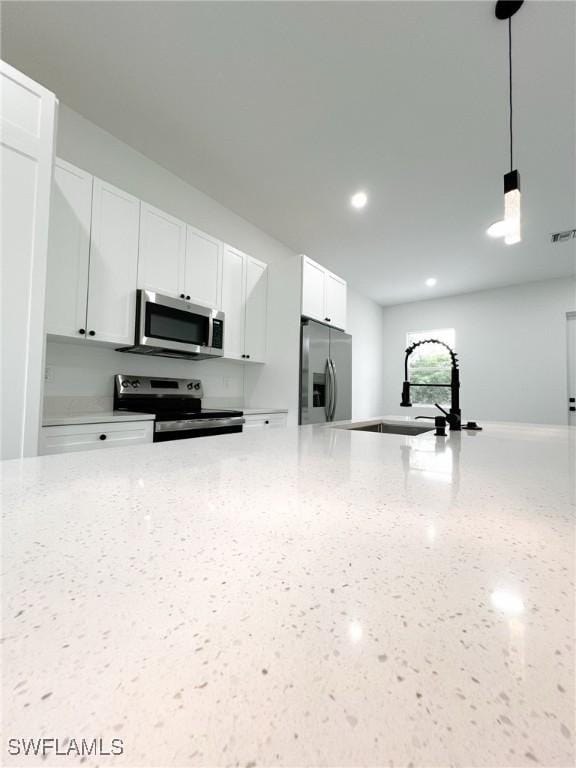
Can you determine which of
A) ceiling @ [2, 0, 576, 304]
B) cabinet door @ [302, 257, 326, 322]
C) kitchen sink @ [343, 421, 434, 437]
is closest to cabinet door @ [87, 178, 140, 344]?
ceiling @ [2, 0, 576, 304]

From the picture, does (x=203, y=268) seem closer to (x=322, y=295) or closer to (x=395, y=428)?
(x=322, y=295)

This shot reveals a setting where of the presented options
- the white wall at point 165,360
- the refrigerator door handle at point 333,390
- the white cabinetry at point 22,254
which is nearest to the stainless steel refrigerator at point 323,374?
the refrigerator door handle at point 333,390

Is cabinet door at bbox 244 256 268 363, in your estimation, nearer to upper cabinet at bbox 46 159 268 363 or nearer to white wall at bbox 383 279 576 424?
upper cabinet at bbox 46 159 268 363

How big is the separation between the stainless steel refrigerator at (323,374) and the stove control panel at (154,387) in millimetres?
997

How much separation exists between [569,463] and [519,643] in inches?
31.8

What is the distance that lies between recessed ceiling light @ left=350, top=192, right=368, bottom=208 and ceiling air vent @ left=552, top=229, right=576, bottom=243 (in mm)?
2173

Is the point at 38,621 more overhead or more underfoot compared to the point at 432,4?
more underfoot

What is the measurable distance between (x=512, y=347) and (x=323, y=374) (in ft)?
11.2

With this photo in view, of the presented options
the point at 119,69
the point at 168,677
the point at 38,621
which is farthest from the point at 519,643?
the point at 119,69

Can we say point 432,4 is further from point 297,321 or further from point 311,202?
point 297,321

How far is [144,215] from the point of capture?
239cm

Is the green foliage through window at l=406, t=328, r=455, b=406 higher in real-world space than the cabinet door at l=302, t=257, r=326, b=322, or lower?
lower

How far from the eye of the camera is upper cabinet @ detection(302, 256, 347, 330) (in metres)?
3.34

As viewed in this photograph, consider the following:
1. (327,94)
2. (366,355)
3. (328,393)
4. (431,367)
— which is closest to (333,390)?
(328,393)
